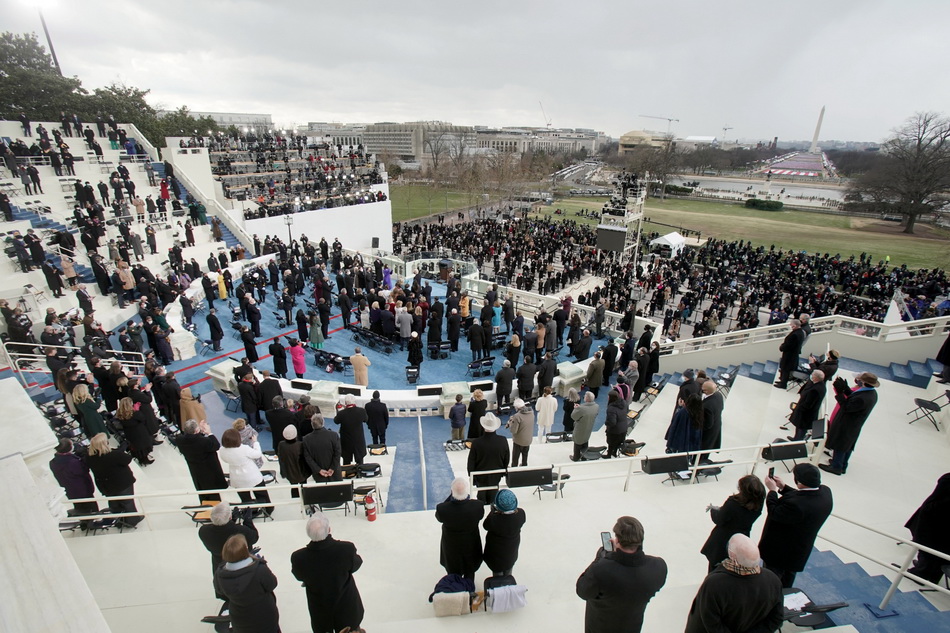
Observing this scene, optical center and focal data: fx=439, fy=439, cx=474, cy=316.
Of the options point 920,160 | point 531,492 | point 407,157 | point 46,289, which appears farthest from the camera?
point 407,157

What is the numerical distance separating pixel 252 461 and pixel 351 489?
1.30 meters

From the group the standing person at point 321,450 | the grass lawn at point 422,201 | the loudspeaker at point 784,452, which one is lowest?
the loudspeaker at point 784,452

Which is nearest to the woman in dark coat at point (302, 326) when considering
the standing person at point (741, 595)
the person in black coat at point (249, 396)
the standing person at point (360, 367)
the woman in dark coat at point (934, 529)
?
the standing person at point (360, 367)

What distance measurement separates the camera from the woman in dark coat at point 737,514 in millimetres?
3539

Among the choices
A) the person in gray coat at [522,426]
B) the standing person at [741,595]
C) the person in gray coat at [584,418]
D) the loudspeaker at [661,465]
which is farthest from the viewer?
the person in gray coat at [584,418]

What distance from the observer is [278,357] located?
9961 millimetres

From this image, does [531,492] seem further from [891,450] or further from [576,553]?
[891,450]

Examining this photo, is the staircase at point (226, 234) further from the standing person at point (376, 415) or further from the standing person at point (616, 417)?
the standing person at point (616, 417)

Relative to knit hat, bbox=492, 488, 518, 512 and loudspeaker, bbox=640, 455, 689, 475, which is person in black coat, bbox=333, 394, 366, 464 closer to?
knit hat, bbox=492, 488, 518, 512

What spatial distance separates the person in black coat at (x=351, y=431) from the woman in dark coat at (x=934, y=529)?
635cm

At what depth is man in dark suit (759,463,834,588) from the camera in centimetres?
362

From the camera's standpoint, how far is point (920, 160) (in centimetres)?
4350

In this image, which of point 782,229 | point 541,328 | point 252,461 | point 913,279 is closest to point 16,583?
point 252,461

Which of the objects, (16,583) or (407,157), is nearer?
(16,583)
